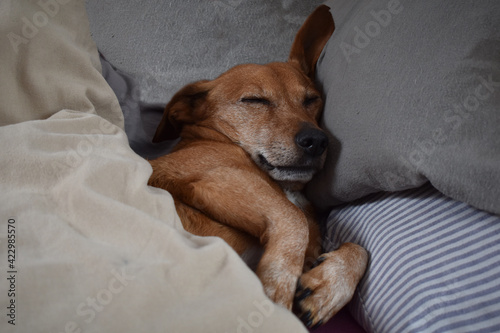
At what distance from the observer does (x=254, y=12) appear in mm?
2215

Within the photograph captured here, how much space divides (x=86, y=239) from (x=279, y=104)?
1.11 m

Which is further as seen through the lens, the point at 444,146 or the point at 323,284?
the point at 323,284

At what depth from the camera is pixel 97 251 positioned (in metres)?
0.83

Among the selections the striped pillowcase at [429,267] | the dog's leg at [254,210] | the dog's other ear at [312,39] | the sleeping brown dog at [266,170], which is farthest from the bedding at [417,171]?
the dog's other ear at [312,39]

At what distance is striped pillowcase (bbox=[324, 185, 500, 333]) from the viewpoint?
2.99 feet

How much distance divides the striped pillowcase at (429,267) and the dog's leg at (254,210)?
245 millimetres

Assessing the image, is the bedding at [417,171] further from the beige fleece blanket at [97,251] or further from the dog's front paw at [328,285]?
the beige fleece blanket at [97,251]

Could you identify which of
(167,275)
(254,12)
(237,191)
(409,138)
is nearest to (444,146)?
(409,138)

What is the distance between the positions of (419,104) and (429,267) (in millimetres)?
476

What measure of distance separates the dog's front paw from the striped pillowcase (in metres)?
0.06

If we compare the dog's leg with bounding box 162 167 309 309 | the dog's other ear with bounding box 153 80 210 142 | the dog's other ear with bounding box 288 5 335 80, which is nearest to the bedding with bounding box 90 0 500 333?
the dog's leg with bounding box 162 167 309 309

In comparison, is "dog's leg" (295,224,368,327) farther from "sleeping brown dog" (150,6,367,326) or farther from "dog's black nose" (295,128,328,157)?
"dog's black nose" (295,128,328,157)

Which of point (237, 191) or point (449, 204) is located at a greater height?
point (449, 204)

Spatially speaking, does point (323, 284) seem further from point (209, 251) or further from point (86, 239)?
point (86, 239)
